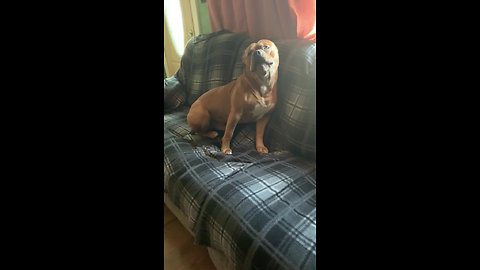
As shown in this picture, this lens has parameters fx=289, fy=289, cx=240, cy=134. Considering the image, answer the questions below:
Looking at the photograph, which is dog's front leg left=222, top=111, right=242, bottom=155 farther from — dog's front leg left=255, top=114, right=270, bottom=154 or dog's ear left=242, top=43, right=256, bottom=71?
dog's ear left=242, top=43, right=256, bottom=71

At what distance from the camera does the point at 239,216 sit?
0.89 meters

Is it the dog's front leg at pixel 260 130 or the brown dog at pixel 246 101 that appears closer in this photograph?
the brown dog at pixel 246 101

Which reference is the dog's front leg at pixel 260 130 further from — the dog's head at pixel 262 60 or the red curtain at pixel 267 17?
the red curtain at pixel 267 17

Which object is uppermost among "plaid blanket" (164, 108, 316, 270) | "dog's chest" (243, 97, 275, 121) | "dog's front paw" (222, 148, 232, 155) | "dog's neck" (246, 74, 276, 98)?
"dog's neck" (246, 74, 276, 98)

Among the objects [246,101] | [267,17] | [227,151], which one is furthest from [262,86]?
[267,17]

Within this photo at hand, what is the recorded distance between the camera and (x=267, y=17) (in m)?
1.48

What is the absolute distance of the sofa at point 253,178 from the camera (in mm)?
807

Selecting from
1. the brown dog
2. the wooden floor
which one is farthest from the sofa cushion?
the wooden floor

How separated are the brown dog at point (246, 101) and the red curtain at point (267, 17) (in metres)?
0.25

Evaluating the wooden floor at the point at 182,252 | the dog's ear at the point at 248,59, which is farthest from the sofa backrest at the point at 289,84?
the wooden floor at the point at 182,252

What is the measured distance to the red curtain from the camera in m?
1.30

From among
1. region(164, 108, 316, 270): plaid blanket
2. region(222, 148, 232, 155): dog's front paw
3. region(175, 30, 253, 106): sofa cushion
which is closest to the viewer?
region(164, 108, 316, 270): plaid blanket

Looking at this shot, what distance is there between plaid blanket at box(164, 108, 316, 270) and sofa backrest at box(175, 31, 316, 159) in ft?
0.26
